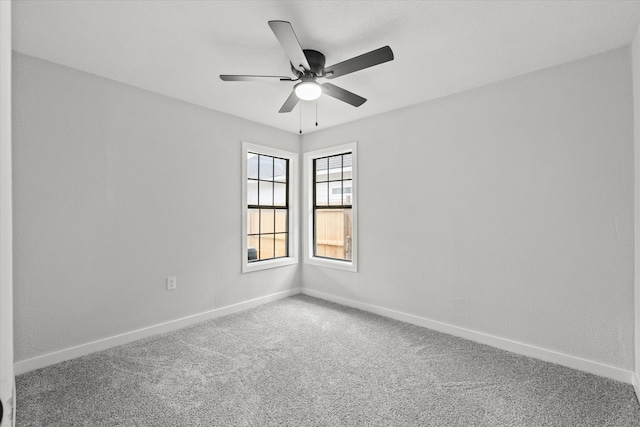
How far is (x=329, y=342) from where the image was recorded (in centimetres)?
293

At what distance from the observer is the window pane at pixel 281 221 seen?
4.49 metres

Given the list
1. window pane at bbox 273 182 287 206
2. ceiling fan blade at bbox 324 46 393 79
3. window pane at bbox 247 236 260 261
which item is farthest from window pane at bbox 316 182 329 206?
ceiling fan blade at bbox 324 46 393 79

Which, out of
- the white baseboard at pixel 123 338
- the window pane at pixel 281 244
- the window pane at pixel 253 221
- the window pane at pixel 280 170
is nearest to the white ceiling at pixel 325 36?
the window pane at pixel 280 170

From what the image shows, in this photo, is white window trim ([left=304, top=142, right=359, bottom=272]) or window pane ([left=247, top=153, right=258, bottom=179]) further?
window pane ([left=247, top=153, right=258, bottom=179])

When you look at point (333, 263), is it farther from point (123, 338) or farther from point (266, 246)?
point (123, 338)

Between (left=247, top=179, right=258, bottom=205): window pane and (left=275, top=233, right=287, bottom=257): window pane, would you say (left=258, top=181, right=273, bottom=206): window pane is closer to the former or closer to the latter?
(left=247, top=179, right=258, bottom=205): window pane

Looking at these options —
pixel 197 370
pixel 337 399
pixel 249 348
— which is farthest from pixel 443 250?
pixel 197 370

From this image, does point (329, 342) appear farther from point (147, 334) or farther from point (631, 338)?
point (631, 338)

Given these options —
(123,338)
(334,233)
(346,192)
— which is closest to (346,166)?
(346,192)

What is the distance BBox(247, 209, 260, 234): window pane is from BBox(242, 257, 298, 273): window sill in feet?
1.43

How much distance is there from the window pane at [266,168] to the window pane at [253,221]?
0.49 meters

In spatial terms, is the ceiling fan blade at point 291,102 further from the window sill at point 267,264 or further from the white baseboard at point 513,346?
the white baseboard at point 513,346

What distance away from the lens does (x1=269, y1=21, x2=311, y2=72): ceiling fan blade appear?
1.71 metres

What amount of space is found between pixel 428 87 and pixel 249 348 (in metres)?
2.92
